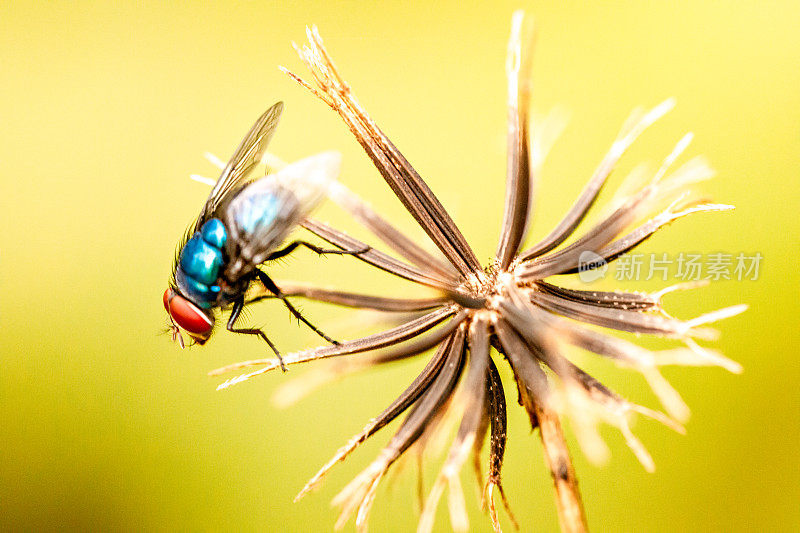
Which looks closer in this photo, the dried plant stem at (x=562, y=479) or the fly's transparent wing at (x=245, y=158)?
the dried plant stem at (x=562, y=479)

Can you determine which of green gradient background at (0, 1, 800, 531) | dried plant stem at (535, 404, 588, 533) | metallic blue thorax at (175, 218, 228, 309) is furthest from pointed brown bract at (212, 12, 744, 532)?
green gradient background at (0, 1, 800, 531)

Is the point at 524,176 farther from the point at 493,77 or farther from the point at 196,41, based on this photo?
the point at 196,41

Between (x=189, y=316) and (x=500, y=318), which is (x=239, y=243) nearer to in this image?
(x=189, y=316)

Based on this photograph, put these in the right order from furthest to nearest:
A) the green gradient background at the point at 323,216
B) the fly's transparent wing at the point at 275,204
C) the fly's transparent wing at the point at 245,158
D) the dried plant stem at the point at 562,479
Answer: the green gradient background at the point at 323,216
the fly's transparent wing at the point at 245,158
the fly's transparent wing at the point at 275,204
the dried plant stem at the point at 562,479

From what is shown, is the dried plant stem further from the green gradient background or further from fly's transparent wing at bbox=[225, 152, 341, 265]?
the green gradient background

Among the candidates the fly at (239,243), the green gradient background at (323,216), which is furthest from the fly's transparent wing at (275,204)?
the green gradient background at (323,216)

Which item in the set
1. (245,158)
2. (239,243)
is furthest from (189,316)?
(245,158)

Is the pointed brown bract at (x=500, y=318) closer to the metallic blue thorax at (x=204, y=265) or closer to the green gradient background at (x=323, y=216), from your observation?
the metallic blue thorax at (x=204, y=265)
